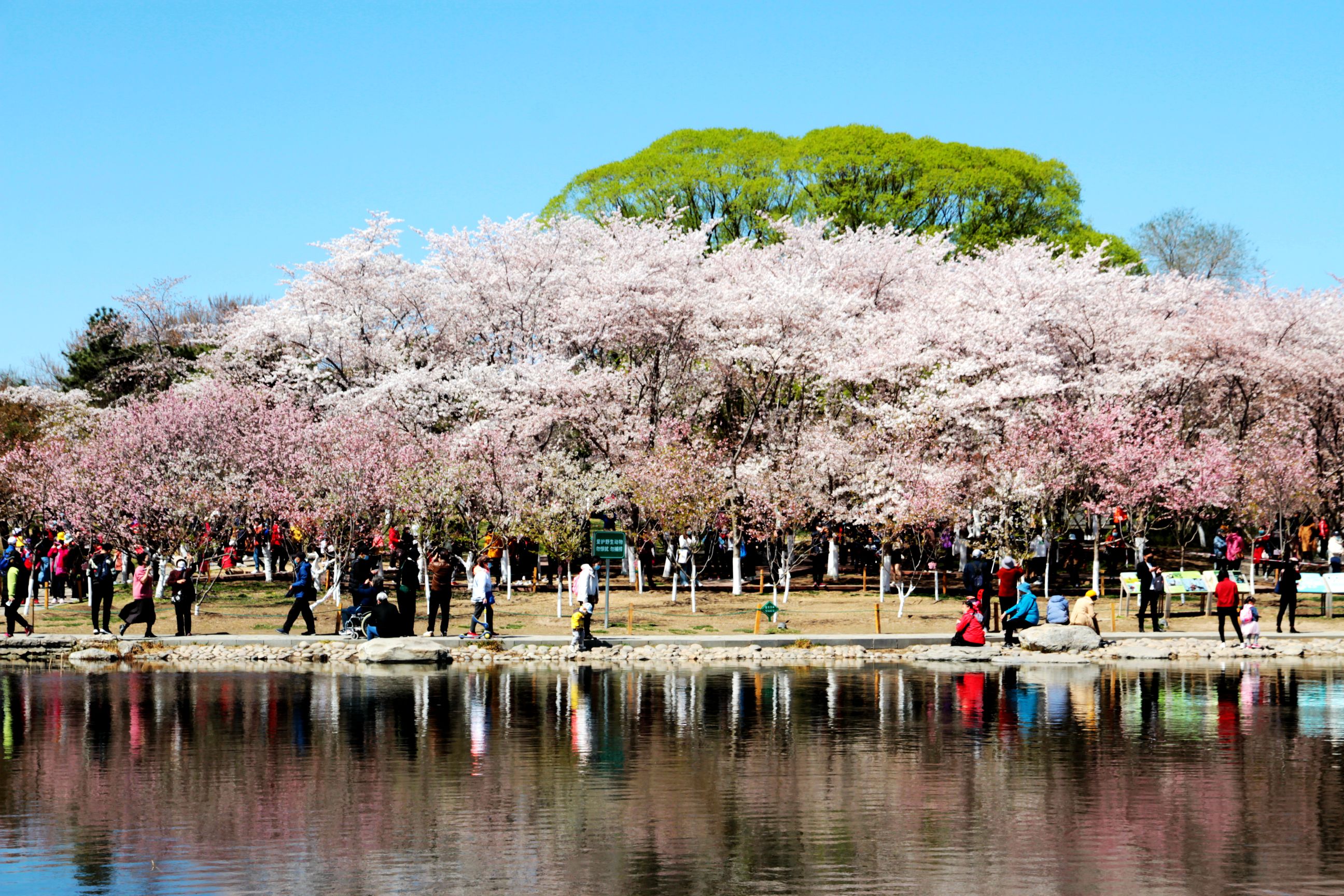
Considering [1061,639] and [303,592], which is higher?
[303,592]

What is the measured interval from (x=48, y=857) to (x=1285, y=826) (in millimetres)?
8500

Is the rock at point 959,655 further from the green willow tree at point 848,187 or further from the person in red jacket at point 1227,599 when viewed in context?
the green willow tree at point 848,187

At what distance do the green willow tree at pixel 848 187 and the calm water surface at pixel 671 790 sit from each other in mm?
40816

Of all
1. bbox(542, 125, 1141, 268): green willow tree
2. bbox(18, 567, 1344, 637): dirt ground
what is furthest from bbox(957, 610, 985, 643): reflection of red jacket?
bbox(542, 125, 1141, 268): green willow tree

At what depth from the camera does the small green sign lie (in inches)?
1080

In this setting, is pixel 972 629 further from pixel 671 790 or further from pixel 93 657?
pixel 93 657

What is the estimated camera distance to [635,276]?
41.0 metres

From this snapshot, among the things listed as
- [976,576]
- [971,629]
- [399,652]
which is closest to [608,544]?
[399,652]

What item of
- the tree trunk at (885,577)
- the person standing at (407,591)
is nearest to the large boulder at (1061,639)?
the tree trunk at (885,577)

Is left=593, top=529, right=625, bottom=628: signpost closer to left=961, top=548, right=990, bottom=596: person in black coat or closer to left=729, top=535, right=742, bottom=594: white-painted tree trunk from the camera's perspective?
left=961, top=548, right=990, bottom=596: person in black coat

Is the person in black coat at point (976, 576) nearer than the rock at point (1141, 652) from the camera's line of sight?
No

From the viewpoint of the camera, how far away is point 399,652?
23.3 meters

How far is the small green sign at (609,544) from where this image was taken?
90.0ft

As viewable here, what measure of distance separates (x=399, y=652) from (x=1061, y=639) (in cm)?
1168
